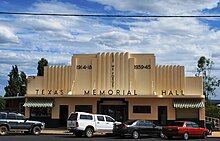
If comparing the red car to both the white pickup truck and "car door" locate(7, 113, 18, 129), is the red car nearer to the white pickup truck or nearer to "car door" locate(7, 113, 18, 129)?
the white pickup truck

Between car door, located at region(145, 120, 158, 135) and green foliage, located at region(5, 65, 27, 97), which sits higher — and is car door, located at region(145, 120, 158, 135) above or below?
below

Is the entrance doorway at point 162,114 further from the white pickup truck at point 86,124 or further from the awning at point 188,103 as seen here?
the white pickup truck at point 86,124

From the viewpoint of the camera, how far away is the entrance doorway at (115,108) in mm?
40500

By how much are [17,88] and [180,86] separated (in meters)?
36.8

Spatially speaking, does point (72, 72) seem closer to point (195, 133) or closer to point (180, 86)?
point (180, 86)

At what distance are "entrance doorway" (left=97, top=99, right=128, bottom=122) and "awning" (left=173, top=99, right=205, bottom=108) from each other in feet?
16.0

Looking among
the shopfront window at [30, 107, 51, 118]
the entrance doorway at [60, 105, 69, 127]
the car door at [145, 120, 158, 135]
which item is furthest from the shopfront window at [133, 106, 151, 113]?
the shopfront window at [30, 107, 51, 118]

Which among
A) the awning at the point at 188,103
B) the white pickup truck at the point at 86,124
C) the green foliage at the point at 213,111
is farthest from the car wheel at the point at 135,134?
the green foliage at the point at 213,111

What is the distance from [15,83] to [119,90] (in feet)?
113

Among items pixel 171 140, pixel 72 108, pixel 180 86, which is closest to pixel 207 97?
pixel 180 86

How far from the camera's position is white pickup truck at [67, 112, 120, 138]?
3123 centimetres

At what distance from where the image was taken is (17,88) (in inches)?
2719

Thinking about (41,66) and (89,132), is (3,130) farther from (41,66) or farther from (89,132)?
(41,66)

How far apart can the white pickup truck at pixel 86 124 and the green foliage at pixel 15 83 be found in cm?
3756
